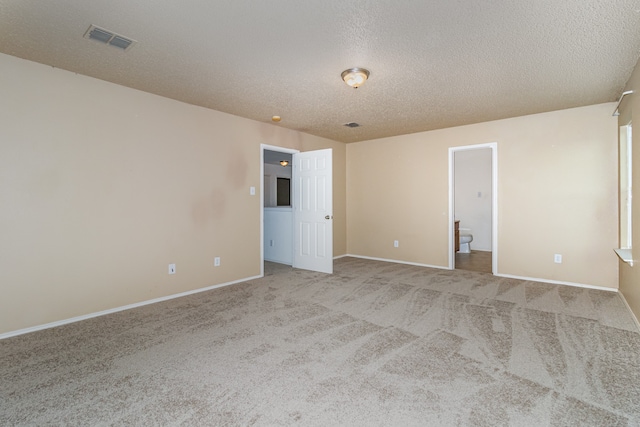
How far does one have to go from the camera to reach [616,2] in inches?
75.7

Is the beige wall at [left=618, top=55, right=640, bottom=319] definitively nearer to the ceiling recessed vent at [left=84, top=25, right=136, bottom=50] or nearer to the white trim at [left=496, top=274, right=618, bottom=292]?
the white trim at [left=496, top=274, right=618, bottom=292]

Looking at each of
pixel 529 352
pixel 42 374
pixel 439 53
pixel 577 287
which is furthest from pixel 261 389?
pixel 577 287

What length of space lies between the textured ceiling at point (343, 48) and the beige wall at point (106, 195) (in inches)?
11.5

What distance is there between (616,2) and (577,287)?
3.47 m

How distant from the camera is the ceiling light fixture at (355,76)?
2.86m

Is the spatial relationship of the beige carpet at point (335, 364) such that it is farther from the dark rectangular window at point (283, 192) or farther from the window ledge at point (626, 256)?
the dark rectangular window at point (283, 192)

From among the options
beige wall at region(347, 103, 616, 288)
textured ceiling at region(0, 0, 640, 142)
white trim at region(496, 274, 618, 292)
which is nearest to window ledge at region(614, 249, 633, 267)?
beige wall at region(347, 103, 616, 288)

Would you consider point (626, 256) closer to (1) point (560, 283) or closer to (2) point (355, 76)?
(1) point (560, 283)

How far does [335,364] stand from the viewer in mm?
2133

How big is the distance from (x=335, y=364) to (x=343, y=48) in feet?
7.97

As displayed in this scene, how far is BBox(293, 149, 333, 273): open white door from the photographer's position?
485cm

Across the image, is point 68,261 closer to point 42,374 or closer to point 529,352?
point 42,374

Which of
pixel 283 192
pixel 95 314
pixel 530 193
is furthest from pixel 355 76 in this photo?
pixel 283 192

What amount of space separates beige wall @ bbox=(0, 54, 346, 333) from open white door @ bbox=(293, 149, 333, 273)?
1.04 m
